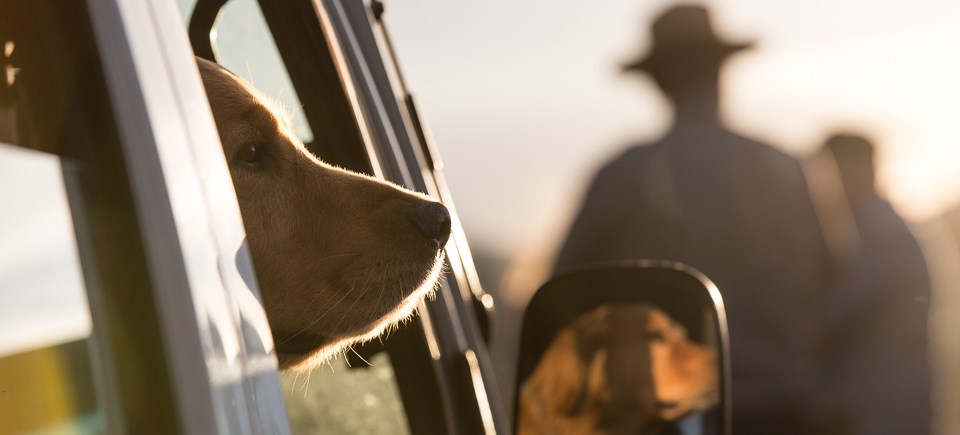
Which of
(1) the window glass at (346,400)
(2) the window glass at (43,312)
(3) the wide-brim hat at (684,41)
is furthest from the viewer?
(3) the wide-brim hat at (684,41)

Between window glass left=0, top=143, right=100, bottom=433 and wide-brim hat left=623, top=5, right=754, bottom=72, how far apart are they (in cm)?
555

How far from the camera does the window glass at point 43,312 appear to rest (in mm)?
1028

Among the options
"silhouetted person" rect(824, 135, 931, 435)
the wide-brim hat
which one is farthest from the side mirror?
"silhouetted person" rect(824, 135, 931, 435)

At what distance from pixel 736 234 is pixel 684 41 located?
5.57 feet

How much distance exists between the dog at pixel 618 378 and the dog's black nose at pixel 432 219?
37 cm

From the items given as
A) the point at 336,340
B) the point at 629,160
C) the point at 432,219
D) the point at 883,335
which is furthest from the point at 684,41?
the point at 336,340

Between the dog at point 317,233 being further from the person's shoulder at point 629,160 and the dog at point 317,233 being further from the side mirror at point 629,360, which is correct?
the person's shoulder at point 629,160

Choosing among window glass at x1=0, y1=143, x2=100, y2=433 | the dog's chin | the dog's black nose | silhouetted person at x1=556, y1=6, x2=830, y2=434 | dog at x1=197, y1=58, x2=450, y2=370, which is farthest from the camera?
silhouetted person at x1=556, y1=6, x2=830, y2=434

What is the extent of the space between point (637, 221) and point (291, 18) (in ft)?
9.85

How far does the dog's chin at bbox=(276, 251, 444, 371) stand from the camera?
7.75 feet

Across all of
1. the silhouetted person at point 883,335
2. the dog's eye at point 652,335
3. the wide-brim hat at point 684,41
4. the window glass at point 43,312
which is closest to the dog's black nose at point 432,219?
the dog's eye at point 652,335

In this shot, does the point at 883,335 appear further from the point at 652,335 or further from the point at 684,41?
the point at 652,335

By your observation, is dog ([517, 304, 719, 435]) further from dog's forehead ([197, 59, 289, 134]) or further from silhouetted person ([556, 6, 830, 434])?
silhouetted person ([556, 6, 830, 434])

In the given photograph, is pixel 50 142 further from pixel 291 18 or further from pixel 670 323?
pixel 670 323
